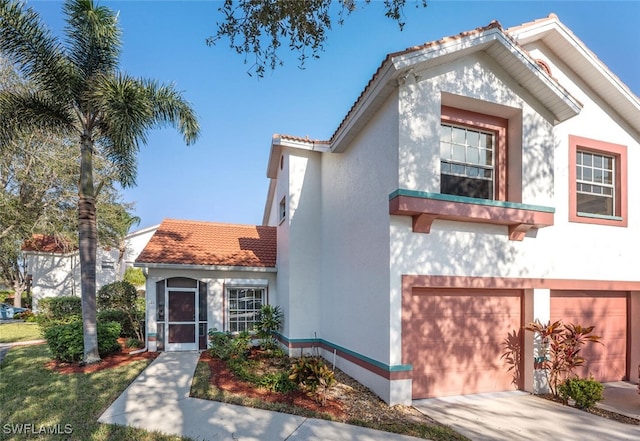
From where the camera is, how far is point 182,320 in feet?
40.9

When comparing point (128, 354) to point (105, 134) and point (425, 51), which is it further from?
point (425, 51)

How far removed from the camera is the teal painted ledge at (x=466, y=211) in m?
6.96

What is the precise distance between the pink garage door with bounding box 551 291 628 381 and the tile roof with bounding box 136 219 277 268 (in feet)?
30.0

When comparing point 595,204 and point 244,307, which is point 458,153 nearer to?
point 595,204

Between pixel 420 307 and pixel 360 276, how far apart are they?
5.47 ft

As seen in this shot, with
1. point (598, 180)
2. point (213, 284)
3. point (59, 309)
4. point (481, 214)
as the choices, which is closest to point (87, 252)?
point (213, 284)

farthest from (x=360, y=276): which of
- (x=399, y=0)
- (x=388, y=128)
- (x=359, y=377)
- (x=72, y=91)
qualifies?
(x=72, y=91)

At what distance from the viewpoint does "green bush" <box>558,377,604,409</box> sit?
Answer: 23.2ft

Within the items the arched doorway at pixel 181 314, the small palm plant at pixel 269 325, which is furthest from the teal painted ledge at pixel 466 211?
the arched doorway at pixel 181 314

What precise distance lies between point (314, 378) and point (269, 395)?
3.39 feet

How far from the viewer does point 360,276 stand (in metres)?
8.63

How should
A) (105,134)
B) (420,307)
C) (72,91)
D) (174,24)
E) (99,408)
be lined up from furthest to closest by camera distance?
(105,134)
(72,91)
(174,24)
(420,307)
(99,408)

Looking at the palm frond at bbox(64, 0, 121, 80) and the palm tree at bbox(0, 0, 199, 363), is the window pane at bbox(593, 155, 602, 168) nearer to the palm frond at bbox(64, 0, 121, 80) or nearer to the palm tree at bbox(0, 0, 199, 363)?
the palm tree at bbox(0, 0, 199, 363)

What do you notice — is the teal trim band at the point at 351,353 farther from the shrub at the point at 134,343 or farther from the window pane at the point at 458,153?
the shrub at the point at 134,343
